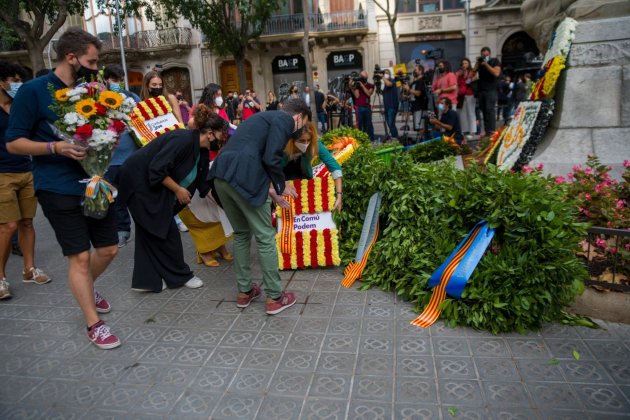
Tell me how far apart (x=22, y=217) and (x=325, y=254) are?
2.83m

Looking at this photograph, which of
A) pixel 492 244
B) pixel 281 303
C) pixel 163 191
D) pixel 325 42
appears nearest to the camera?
pixel 492 244

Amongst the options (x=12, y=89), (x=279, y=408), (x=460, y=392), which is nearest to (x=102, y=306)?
(x=279, y=408)

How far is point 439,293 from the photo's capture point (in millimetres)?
3697

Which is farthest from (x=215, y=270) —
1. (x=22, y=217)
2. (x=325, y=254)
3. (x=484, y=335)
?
(x=484, y=335)

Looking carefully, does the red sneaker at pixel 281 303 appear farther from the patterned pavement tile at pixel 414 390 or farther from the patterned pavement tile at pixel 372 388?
the patterned pavement tile at pixel 414 390

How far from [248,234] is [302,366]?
123 cm

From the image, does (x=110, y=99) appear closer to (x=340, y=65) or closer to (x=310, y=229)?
(x=310, y=229)

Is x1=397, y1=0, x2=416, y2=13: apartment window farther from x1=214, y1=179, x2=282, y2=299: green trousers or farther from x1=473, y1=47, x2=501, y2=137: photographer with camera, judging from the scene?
x1=214, y1=179, x2=282, y2=299: green trousers

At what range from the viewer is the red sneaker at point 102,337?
3.48 meters

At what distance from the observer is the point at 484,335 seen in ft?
11.3

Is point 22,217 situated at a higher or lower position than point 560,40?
lower

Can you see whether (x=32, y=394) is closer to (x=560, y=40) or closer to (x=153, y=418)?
(x=153, y=418)

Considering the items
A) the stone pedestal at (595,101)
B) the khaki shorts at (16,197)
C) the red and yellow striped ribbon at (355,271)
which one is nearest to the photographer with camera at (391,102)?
the stone pedestal at (595,101)

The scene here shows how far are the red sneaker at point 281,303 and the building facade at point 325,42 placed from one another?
884 inches
